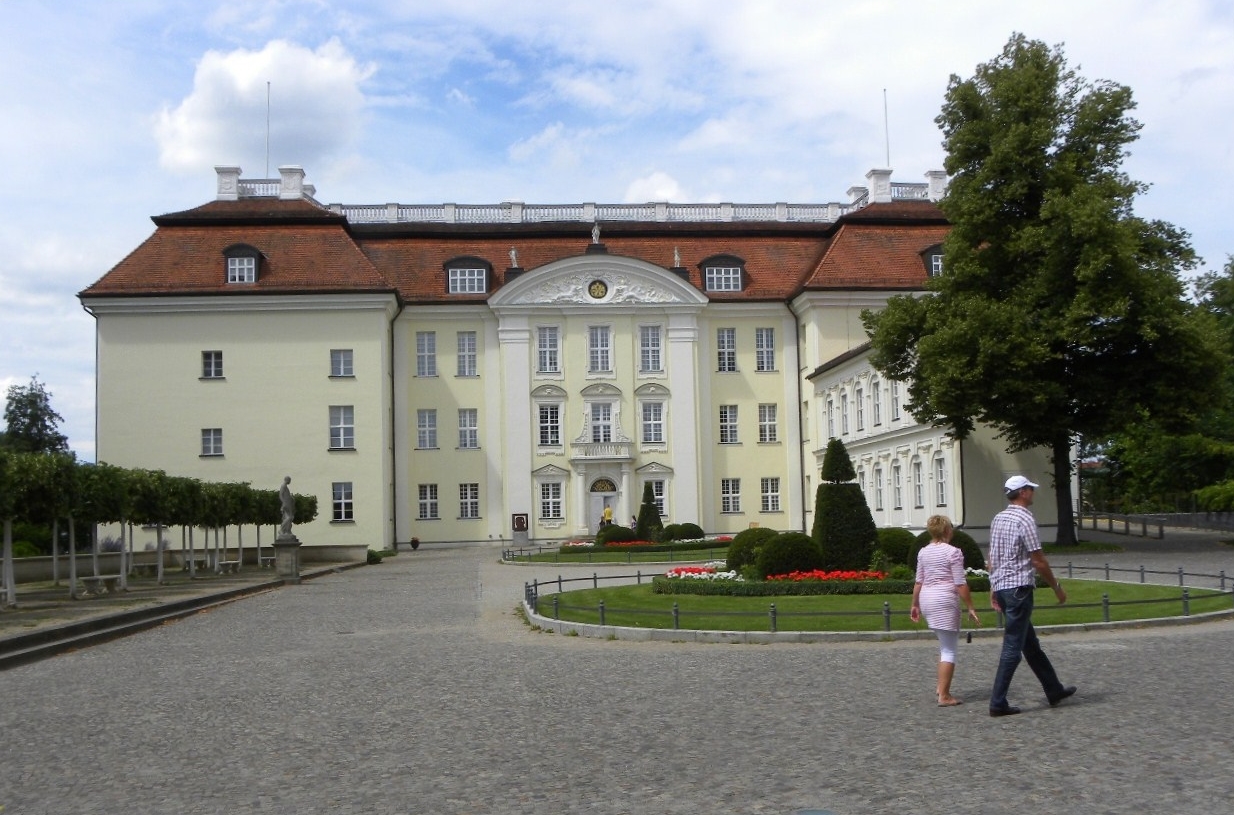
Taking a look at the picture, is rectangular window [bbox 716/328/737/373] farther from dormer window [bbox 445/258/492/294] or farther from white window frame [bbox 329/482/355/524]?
white window frame [bbox 329/482/355/524]

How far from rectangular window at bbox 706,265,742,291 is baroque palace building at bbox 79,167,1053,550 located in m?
0.10

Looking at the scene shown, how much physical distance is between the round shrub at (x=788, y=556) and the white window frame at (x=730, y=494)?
109 feet

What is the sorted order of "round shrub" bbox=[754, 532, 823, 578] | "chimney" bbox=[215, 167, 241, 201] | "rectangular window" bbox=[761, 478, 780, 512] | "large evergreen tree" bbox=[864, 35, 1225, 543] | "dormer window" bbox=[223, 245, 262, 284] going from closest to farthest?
"round shrub" bbox=[754, 532, 823, 578]
"large evergreen tree" bbox=[864, 35, 1225, 543]
"dormer window" bbox=[223, 245, 262, 284]
"chimney" bbox=[215, 167, 241, 201]
"rectangular window" bbox=[761, 478, 780, 512]

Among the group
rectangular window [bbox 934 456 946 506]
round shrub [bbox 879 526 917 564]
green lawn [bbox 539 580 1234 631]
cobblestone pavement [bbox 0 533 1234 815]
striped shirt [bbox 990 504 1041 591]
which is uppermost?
rectangular window [bbox 934 456 946 506]

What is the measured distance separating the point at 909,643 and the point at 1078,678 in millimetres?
3931

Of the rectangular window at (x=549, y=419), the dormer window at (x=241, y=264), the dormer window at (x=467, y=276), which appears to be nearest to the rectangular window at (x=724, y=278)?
the rectangular window at (x=549, y=419)

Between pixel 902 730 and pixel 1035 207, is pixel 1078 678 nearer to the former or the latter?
pixel 902 730

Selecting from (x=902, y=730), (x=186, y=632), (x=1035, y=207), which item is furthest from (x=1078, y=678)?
(x=1035, y=207)

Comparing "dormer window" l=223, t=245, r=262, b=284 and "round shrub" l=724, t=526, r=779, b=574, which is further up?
"dormer window" l=223, t=245, r=262, b=284

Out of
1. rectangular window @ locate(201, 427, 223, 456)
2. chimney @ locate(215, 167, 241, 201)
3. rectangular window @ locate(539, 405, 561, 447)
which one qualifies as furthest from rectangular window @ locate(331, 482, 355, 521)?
chimney @ locate(215, 167, 241, 201)

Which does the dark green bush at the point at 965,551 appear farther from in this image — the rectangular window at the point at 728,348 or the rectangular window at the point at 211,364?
the rectangular window at the point at 211,364

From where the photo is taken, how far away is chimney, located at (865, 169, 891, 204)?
59156mm

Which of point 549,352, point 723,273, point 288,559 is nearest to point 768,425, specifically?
point 723,273

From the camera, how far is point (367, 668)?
14.3 meters
